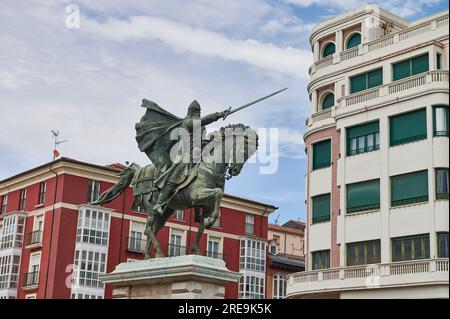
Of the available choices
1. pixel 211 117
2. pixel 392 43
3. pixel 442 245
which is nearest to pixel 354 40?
pixel 392 43

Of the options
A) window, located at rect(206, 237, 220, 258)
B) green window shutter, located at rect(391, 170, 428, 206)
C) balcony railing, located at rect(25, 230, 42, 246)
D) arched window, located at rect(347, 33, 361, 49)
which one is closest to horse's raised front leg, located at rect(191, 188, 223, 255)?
green window shutter, located at rect(391, 170, 428, 206)

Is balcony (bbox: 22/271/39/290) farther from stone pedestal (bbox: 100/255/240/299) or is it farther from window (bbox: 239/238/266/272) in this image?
stone pedestal (bbox: 100/255/240/299)

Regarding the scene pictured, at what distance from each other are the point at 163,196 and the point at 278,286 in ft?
161

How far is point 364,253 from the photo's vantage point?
40.1 metres

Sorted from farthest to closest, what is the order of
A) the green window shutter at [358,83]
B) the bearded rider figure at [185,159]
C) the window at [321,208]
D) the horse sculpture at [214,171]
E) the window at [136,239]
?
the window at [136,239]
the window at [321,208]
the green window shutter at [358,83]
the bearded rider figure at [185,159]
the horse sculpture at [214,171]

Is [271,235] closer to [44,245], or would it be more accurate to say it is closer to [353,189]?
[44,245]

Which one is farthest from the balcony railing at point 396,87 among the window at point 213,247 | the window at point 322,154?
the window at point 213,247

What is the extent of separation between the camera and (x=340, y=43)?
148 ft

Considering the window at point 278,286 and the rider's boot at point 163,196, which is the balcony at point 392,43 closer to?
the rider's boot at point 163,196

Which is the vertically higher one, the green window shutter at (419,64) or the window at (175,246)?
the green window shutter at (419,64)

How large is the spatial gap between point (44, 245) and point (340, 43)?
25.6 m

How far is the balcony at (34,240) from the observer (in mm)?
57531

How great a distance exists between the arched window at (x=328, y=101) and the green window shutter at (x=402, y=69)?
4790mm
